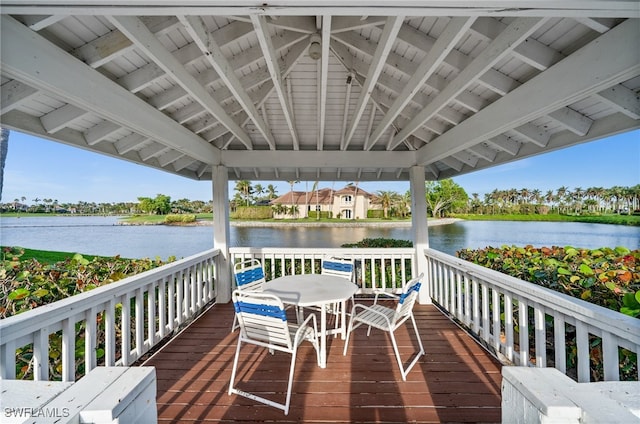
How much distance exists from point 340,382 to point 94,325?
2.05 m

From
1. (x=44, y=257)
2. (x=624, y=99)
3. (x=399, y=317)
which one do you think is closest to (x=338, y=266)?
(x=399, y=317)

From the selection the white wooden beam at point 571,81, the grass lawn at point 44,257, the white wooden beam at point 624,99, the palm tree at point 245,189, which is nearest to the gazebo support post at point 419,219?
the white wooden beam at point 571,81

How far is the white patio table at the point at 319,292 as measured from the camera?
8.55 feet

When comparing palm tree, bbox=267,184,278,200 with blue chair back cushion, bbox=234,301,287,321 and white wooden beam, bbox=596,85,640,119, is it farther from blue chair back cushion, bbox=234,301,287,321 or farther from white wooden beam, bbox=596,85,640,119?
white wooden beam, bbox=596,85,640,119

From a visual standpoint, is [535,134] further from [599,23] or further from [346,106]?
[346,106]

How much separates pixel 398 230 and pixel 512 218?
11.1 metres

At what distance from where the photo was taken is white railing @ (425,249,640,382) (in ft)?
5.31

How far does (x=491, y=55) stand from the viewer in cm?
183

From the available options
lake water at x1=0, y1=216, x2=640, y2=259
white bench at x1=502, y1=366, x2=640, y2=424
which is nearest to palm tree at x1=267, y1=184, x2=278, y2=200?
lake water at x1=0, y1=216, x2=640, y2=259

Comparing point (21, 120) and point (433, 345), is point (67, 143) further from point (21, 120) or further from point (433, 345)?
point (433, 345)

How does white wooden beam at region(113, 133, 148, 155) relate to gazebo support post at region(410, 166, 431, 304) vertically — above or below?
above

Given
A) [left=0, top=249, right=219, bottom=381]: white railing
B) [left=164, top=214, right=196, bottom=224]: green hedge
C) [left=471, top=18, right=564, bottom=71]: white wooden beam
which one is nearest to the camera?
[left=0, top=249, right=219, bottom=381]: white railing

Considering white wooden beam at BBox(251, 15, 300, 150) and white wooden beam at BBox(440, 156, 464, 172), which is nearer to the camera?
white wooden beam at BBox(251, 15, 300, 150)

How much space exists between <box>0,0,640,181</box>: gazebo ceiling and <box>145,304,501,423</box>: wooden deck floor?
86.7 inches
